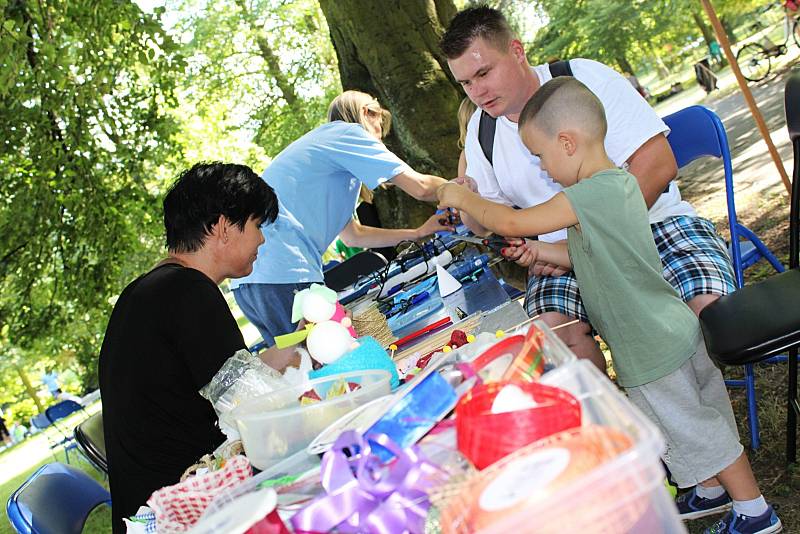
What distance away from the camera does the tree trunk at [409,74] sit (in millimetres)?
5000

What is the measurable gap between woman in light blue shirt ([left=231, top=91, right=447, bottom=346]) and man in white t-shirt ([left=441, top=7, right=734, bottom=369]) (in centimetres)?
41

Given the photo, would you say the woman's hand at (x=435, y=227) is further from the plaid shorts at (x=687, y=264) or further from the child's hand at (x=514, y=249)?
the child's hand at (x=514, y=249)

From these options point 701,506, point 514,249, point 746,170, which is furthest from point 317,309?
point 746,170

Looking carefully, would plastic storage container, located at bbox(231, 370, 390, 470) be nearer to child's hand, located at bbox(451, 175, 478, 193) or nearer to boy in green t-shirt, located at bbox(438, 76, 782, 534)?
boy in green t-shirt, located at bbox(438, 76, 782, 534)

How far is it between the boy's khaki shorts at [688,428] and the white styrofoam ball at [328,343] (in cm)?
94

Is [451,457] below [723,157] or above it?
above

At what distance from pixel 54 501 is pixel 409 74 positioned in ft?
12.2

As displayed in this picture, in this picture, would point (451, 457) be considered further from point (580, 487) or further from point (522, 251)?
point (522, 251)

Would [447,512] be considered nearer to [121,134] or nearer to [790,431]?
[790,431]

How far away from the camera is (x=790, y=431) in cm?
249

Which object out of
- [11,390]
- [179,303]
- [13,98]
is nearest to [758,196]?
[179,303]

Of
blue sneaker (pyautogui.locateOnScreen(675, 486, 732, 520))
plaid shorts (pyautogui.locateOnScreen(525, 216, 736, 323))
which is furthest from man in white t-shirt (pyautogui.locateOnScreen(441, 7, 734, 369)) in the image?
blue sneaker (pyautogui.locateOnScreen(675, 486, 732, 520))

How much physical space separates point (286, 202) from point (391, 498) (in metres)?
2.56

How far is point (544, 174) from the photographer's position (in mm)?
2691
